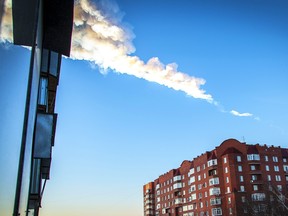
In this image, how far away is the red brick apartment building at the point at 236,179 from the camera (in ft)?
211

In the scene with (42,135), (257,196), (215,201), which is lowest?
(42,135)

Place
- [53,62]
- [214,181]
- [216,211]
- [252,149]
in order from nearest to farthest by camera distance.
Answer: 1. [53,62]
2. [216,211]
3. [214,181]
4. [252,149]

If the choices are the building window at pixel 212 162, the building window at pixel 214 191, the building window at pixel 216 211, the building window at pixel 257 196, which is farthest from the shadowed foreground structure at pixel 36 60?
the building window at pixel 212 162

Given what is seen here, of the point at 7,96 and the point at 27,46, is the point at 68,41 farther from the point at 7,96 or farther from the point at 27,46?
the point at 7,96

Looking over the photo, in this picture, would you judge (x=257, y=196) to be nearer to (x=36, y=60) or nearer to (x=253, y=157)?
(x=253, y=157)

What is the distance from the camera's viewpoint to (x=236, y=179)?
66312mm

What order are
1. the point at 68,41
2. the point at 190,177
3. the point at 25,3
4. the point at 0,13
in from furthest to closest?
1. the point at 190,177
2. the point at 68,41
3. the point at 25,3
4. the point at 0,13

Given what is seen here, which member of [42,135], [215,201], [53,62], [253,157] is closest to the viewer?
[42,135]

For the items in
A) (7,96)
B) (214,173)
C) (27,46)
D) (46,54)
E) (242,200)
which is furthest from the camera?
(214,173)

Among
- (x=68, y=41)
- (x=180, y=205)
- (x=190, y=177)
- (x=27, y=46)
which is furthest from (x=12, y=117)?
(x=180, y=205)

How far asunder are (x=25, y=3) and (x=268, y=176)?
234 ft

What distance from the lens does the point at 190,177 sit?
8019 cm

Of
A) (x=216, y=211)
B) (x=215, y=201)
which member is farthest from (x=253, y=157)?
(x=216, y=211)

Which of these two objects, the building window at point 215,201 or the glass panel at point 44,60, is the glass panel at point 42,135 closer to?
the glass panel at point 44,60
